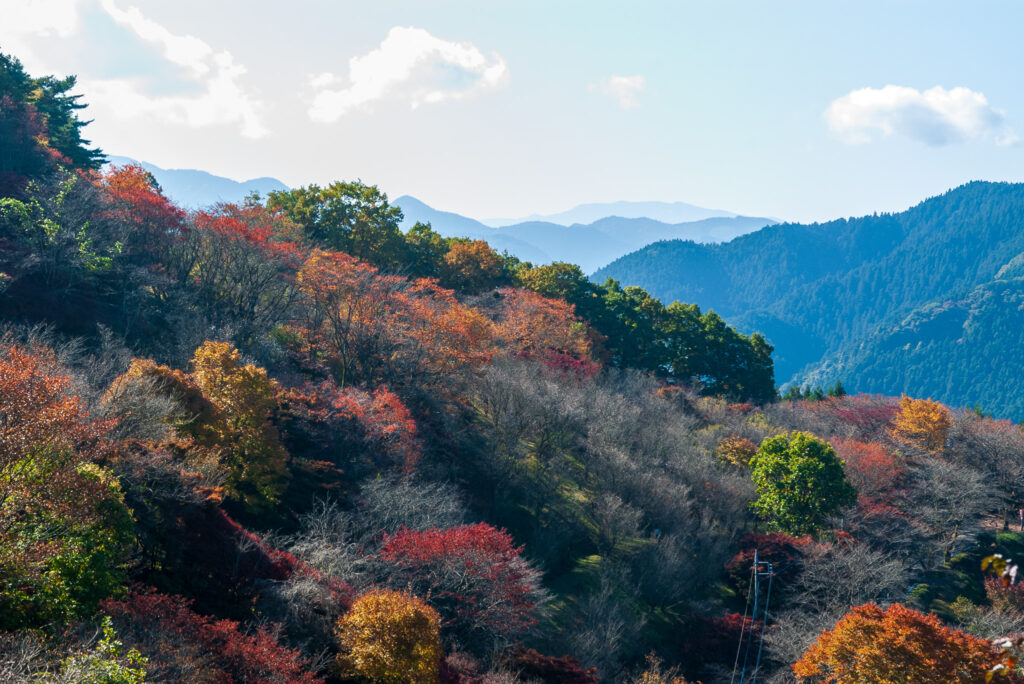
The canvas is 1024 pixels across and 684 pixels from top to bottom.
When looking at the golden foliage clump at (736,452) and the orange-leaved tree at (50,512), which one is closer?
the orange-leaved tree at (50,512)

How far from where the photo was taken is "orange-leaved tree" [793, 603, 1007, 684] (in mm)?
18259

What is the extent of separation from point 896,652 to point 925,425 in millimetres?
39271

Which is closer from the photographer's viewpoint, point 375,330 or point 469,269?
point 375,330

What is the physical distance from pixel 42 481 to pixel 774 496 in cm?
3049

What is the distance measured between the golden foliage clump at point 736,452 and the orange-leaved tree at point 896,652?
1962 centimetres

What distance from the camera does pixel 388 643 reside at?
619 inches

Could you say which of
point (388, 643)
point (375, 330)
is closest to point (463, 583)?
point (388, 643)

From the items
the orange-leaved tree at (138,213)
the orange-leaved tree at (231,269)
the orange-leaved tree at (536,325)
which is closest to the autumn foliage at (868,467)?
the orange-leaved tree at (536,325)

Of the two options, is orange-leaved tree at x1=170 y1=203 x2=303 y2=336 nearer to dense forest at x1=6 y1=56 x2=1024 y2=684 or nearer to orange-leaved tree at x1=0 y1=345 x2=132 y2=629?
dense forest at x1=6 y1=56 x2=1024 y2=684

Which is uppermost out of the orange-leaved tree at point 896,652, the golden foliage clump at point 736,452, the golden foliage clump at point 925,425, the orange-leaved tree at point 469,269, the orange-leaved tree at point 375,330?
the orange-leaved tree at point 469,269

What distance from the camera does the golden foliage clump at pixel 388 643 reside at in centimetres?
1559

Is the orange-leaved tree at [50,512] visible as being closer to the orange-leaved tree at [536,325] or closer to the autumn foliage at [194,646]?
the autumn foliage at [194,646]

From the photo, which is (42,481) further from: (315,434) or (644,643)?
(644,643)

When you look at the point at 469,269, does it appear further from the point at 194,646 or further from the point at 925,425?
the point at 194,646
